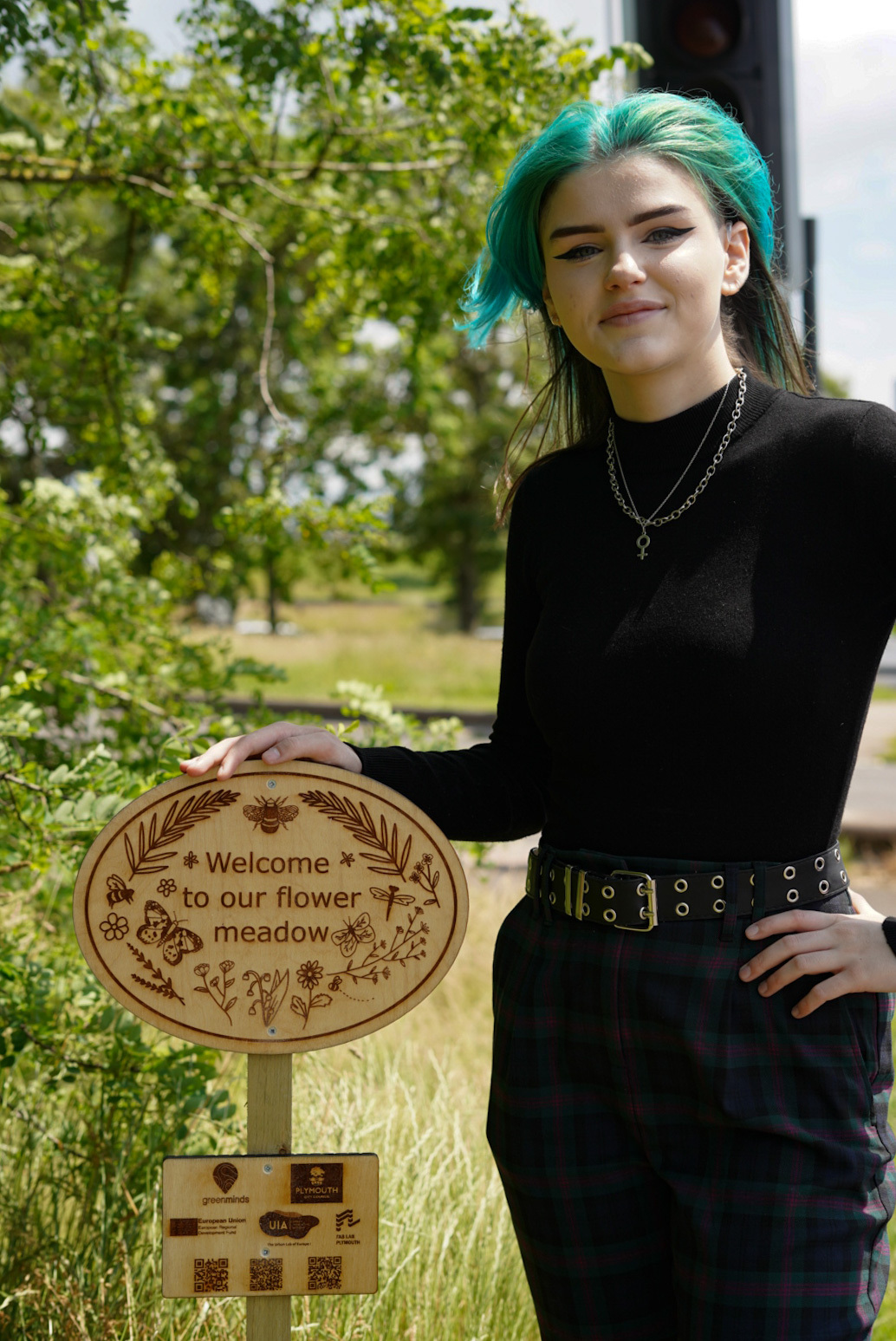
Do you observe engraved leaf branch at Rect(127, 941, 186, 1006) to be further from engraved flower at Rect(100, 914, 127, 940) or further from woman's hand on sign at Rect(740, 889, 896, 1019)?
woman's hand on sign at Rect(740, 889, 896, 1019)

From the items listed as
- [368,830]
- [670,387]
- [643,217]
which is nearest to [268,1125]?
[368,830]

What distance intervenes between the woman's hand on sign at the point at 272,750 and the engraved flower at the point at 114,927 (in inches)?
7.8

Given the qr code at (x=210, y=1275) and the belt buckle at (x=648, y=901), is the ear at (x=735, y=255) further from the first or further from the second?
the qr code at (x=210, y=1275)

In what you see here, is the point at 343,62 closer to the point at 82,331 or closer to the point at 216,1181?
the point at 82,331

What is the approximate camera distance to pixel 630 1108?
4.51ft

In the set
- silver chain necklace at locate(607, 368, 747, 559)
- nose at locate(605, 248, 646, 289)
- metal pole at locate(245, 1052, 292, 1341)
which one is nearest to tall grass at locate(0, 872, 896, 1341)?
metal pole at locate(245, 1052, 292, 1341)

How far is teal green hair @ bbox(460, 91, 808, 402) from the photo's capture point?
1474 millimetres

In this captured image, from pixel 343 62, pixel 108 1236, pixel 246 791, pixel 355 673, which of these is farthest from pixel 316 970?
pixel 355 673

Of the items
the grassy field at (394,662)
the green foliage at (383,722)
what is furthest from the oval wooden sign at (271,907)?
the grassy field at (394,662)

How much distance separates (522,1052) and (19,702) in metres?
1.28

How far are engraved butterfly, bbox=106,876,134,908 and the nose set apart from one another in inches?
36.5

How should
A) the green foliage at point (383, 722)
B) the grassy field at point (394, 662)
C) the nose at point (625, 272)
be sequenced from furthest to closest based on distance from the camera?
the grassy field at point (394, 662)
the green foliage at point (383, 722)
the nose at point (625, 272)

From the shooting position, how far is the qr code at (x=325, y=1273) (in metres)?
1.48

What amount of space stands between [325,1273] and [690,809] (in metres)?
0.73
